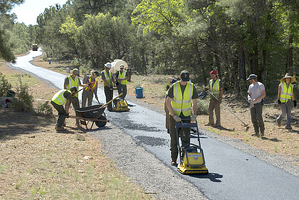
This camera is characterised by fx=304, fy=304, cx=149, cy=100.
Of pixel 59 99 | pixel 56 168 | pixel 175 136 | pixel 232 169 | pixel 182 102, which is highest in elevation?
pixel 182 102

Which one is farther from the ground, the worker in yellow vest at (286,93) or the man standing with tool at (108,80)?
the man standing with tool at (108,80)

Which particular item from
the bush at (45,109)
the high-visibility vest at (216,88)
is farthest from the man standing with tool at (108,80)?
the high-visibility vest at (216,88)

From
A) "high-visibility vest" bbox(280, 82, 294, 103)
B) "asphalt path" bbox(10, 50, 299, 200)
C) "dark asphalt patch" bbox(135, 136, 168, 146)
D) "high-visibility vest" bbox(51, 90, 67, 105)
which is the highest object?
"high-visibility vest" bbox(51, 90, 67, 105)

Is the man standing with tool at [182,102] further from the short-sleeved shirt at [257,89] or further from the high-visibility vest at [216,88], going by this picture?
the high-visibility vest at [216,88]

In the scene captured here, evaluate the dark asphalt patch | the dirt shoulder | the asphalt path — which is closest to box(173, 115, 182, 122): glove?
the asphalt path

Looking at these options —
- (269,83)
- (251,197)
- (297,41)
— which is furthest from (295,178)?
(269,83)

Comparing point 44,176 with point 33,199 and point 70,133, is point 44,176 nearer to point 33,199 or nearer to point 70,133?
point 33,199

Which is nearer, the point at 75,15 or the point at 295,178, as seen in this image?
the point at 295,178

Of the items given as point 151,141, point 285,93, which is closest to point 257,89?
point 285,93

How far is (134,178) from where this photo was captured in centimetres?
602

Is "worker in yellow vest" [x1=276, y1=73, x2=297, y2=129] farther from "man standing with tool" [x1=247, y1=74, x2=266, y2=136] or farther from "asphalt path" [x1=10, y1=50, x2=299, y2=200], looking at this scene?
"asphalt path" [x1=10, y1=50, x2=299, y2=200]

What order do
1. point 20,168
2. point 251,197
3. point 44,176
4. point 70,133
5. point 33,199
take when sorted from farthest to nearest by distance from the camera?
point 70,133
point 20,168
point 44,176
point 251,197
point 33,199

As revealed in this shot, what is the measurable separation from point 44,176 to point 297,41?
14.7 m

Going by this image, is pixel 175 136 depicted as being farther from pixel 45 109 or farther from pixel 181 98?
pixel 45 109
